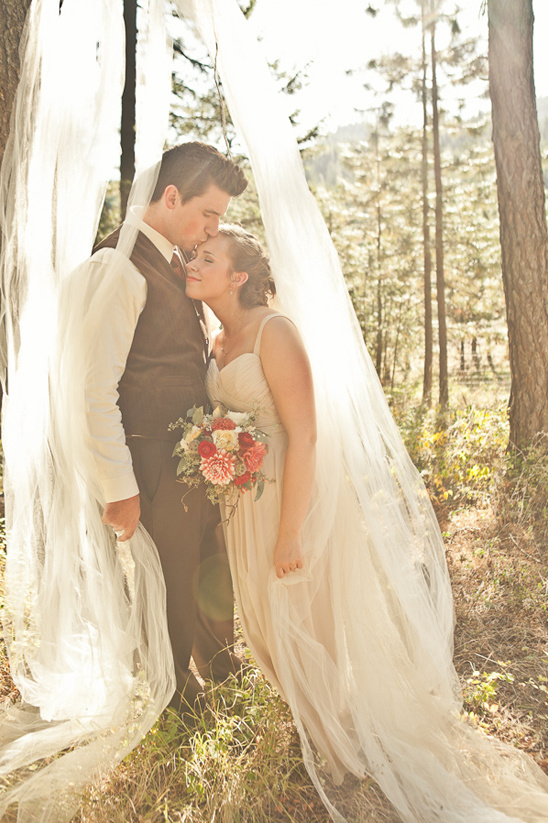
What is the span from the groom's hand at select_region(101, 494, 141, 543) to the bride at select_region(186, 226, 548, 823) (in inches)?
19.4

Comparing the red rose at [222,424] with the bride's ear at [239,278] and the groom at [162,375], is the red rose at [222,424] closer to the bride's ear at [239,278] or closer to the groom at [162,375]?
the groom at [162,375]

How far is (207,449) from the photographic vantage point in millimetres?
2291

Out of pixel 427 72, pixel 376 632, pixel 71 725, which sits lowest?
pixel 71 725

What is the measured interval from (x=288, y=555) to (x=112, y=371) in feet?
3.43

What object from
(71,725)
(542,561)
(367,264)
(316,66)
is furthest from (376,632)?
(367,264)

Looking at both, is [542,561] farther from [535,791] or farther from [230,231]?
[230,231]

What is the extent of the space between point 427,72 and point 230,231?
13.8 metres

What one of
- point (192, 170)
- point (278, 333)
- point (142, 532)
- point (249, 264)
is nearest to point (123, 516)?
point (142, 532)

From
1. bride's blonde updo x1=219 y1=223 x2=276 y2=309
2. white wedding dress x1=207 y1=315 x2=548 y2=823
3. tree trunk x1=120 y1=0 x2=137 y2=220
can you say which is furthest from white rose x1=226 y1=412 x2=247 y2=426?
tree trunk x1=120 y1=0 x2=137 y2=220

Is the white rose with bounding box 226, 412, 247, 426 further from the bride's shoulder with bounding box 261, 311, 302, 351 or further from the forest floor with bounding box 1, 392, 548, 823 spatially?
the forest floor with bounding box 1, 392, 548, 823

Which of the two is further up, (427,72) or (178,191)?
(427,72)

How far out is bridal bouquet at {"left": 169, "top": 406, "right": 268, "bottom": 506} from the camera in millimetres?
2299

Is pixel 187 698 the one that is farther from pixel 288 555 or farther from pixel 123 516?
pixel 123 516

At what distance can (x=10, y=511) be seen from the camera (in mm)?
2574
